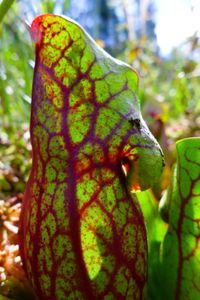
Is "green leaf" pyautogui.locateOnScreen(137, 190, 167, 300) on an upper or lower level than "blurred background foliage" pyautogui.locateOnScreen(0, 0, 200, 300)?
lower

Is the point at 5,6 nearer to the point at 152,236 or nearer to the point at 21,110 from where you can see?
the point at 152,236

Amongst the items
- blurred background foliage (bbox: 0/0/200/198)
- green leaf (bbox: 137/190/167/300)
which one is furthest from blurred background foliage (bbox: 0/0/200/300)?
green leaf (bbox: 137/190/167/300)

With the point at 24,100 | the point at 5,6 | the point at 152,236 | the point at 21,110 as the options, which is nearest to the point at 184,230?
the point at 152,236

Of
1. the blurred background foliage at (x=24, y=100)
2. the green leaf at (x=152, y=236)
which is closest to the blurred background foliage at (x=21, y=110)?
the blurred background foliage at (x=24, y=100)

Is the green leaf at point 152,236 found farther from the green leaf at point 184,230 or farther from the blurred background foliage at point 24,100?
the blurred background foliage at point 24,100

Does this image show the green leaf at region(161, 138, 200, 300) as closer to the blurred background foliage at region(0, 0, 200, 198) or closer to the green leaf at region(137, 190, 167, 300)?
the green leaf at region(137, 190, 167, 300)

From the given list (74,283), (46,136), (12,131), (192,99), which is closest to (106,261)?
(74,283)

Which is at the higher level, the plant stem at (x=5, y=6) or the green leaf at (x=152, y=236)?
the plant stem at (x=5, y=6)

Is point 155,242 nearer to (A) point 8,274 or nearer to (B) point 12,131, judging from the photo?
(A) point 8,274
